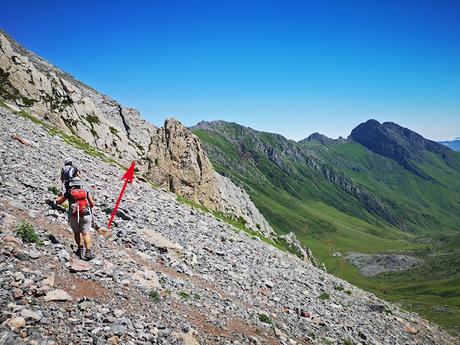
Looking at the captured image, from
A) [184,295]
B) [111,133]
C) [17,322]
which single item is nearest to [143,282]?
[184,295]

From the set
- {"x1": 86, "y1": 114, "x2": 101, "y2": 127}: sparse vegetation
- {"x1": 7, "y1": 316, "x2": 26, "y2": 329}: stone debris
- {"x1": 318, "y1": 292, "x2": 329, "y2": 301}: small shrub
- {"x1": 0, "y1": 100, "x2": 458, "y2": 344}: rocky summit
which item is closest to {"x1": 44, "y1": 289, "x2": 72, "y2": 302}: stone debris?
{"x1": 0, "y1": 100, "x2": 458, "y2": 344}: rocky summit

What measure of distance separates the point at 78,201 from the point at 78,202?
0.05 m

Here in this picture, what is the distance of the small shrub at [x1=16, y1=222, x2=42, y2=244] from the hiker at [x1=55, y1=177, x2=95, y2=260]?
1.49 m

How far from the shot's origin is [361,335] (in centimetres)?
2308

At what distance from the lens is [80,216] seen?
15430 millimetres

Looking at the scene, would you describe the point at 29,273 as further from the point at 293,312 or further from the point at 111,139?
the point at 111,139

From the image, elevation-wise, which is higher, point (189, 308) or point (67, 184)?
point (67, 184)

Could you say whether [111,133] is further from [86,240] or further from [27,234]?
[27,234]

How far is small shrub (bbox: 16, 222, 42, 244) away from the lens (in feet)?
47.0

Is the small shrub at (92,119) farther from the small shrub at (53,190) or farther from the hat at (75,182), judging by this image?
the hat at (75,182)

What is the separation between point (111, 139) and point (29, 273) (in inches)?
2717

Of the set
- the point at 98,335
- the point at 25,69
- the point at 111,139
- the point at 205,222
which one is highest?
the point at 25,69

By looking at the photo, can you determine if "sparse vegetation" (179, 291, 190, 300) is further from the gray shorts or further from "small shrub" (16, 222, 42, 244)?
"small shrub" (16, 222, 42, 244)

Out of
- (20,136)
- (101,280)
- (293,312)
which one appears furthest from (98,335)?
(20,136)
